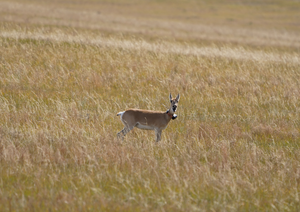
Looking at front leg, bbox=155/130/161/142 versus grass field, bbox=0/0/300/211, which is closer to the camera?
grass field, bbox=0/0/300/211

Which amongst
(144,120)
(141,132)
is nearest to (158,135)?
(144,120)

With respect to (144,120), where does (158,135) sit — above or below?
below

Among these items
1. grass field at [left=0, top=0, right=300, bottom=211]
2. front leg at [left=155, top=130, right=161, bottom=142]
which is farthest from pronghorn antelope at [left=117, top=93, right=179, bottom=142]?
grass field at [left=0, top=0, right=300, bottom=211]

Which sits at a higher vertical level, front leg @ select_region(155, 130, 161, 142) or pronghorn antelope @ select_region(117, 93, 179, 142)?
pronghorn antelope @ select_region(117, 93, 179, 142)

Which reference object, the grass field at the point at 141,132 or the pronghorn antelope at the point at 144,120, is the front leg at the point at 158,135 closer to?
the pronghorn antelope at the point at 144,120

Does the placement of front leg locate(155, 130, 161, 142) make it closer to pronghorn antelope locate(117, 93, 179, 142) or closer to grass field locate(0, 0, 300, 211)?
pronghorn antelope locate(117, 93, 179, 142)

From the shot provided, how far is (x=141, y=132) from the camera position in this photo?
9.37m

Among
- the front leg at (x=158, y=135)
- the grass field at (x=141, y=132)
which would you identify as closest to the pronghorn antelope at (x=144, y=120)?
the front leg at (x=158, y=135)

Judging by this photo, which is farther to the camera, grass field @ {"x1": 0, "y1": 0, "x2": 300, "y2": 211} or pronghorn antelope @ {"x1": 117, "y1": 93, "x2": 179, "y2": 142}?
pronghorn antelope @ {"x1": 117, "y1": 93, "x2": 179, "y2": 142}

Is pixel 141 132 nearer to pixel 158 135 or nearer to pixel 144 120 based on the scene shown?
pixel 144 120

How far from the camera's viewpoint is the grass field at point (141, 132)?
6043 millimetres

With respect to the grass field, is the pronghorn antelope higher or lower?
higher

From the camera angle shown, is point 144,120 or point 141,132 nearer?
point 144,120

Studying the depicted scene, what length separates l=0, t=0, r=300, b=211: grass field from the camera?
19.8ft
